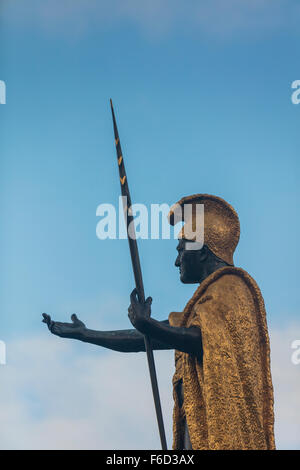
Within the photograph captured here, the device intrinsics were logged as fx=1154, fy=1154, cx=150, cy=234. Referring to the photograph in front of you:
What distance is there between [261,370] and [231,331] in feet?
1.83

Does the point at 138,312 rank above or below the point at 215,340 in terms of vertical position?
above

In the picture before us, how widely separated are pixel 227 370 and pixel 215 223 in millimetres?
2066

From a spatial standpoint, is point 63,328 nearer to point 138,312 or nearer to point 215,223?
point 138,312

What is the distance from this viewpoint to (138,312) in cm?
1280

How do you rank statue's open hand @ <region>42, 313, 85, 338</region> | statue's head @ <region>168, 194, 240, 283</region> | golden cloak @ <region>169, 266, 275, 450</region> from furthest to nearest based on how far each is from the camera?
statue's open hand @ <region>42, 313, 85, 338</region> → statue's head @ <region>168, 194, 240, 283</region> → golden cloak @ <region>169, 266, 275, 450</region>

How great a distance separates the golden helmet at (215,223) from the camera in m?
14.0

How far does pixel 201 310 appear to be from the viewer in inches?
518

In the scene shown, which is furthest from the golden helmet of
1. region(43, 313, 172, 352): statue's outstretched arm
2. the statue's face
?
region(43, 313, 172, 352): statue's outstretched arm

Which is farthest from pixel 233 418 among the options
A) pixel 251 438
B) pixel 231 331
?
pixel 231 331

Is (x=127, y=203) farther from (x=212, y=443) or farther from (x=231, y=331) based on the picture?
(x=212, y=443)

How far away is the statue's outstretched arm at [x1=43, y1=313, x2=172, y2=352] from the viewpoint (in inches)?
554

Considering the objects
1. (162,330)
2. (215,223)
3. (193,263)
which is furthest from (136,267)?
(215,223)

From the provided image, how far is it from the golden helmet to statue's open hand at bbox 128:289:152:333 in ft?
4.43

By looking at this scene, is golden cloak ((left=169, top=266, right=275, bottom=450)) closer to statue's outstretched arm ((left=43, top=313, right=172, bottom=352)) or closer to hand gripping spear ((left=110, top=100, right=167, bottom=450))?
hand gripping spear ((left=110, top=100, right=167, bottom=450))
